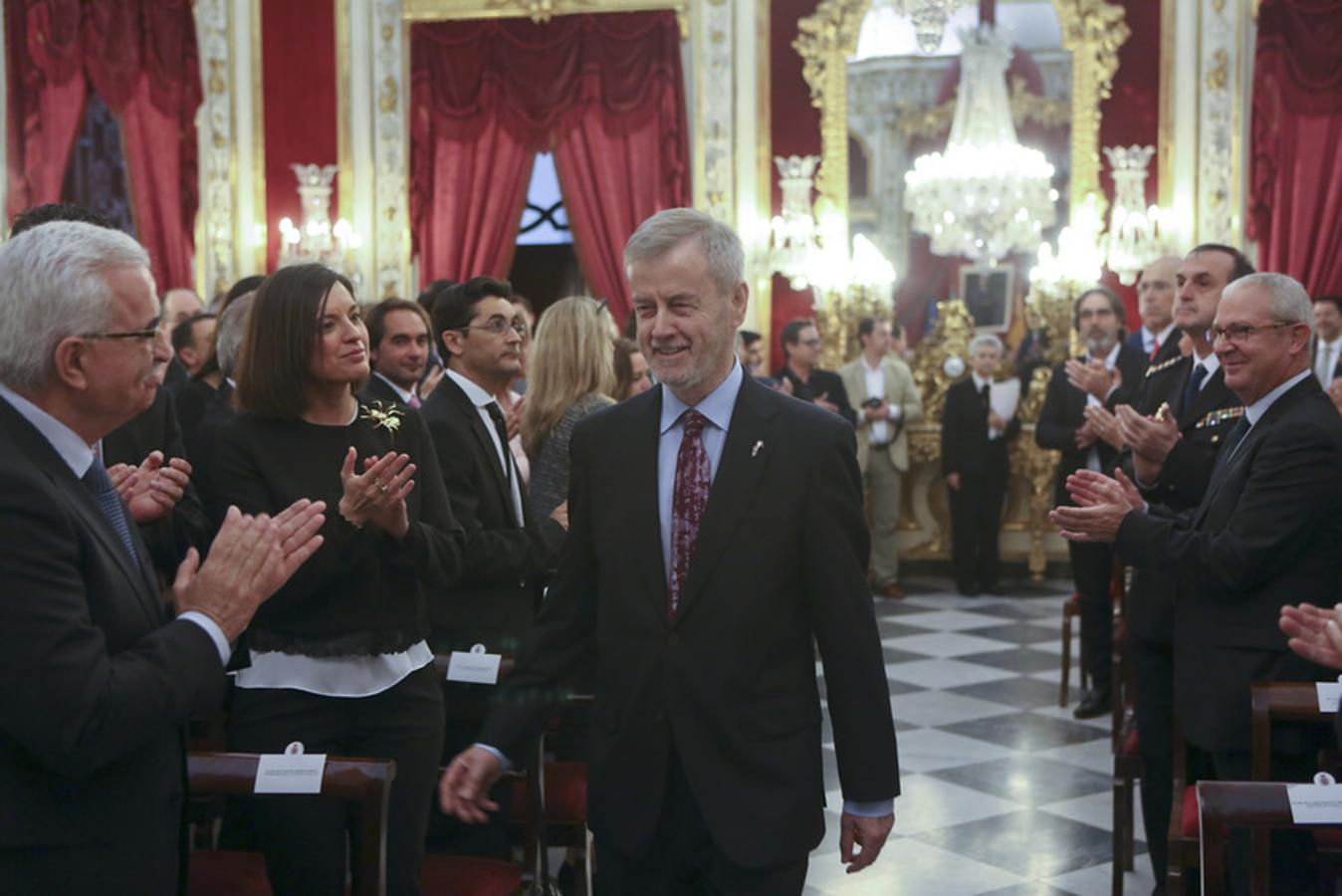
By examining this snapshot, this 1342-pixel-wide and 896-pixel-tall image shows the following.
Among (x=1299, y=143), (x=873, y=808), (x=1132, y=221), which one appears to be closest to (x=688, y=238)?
(x=873, y=808)

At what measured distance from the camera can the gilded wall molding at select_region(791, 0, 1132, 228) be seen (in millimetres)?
10617

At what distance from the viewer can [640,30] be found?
10945mm

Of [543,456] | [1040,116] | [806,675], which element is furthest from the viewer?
[1040,116]

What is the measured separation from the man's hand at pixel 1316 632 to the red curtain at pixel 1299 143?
835 centimetres

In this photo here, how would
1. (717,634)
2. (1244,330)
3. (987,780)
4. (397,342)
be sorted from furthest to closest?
(987,780) < (397,342) < (1244,330) < (717,634)

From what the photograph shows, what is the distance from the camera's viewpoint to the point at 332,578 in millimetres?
3018

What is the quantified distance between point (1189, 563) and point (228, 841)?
2302 mm

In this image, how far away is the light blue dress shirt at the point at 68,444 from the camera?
2.07 metres

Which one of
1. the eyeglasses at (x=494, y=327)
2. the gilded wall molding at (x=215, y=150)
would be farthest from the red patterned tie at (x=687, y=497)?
the gilded wall molding at (x=215, y=150)

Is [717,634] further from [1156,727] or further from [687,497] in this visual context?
[1156,727]

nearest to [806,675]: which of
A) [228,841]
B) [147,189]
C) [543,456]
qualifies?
[228,841]

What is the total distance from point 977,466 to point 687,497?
24.5 ft

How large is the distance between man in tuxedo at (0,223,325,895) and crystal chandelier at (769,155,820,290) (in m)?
8.80

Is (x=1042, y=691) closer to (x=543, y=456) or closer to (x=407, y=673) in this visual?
(x=543, y=456)
